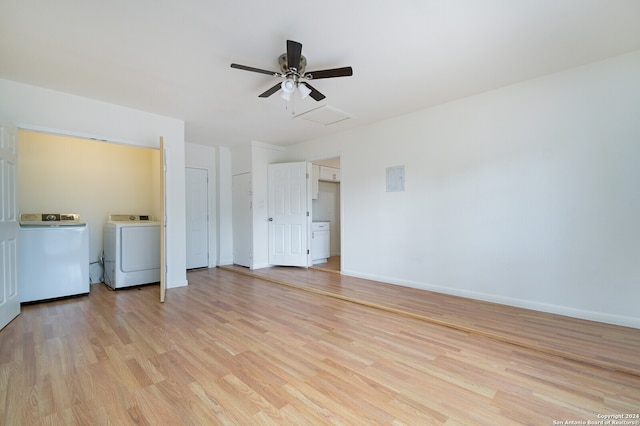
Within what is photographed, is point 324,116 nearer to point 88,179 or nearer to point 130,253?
point 130,253

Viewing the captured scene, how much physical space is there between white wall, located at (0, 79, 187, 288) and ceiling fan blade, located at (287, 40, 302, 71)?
2612 millimetres

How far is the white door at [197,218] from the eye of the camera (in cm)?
541

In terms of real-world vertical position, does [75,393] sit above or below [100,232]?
below

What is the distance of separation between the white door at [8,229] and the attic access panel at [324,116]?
10.3ft

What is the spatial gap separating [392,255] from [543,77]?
2.75m

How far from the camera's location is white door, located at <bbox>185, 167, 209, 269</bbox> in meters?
5.41

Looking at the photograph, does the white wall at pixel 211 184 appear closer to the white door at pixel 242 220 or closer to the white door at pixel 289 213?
the white door at pixel 242 220

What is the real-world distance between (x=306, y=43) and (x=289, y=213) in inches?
138

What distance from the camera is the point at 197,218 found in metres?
5.52

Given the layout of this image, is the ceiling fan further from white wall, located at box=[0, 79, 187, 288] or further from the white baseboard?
the white baseboard

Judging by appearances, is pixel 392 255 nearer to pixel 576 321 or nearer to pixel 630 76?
pixel 576 321

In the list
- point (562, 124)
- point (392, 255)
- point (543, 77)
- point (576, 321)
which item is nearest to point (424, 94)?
point (543, 77)

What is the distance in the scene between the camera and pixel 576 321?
262 centimetres

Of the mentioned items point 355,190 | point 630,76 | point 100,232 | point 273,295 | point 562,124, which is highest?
point 630,76
